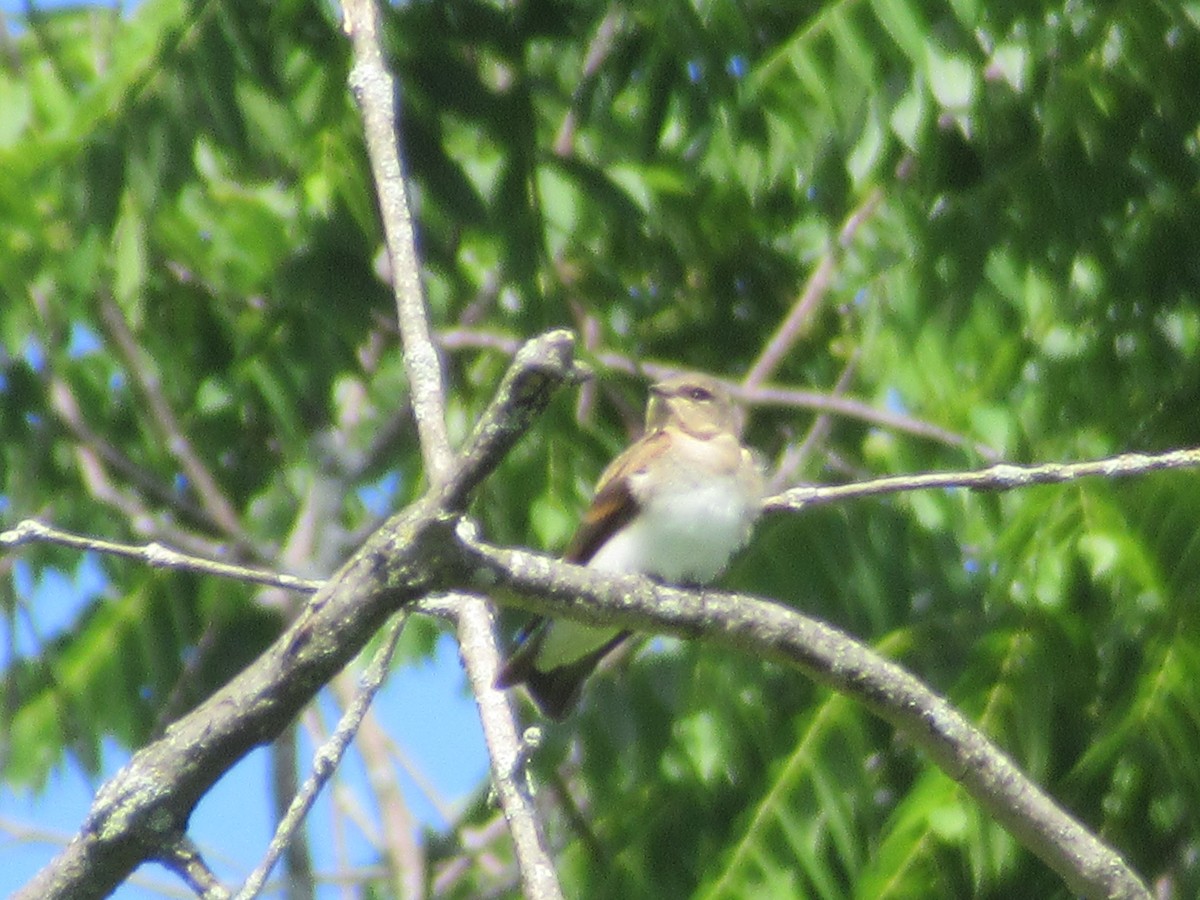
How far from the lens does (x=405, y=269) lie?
255 centimetres

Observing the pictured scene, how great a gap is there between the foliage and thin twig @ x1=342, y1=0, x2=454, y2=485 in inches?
43.8

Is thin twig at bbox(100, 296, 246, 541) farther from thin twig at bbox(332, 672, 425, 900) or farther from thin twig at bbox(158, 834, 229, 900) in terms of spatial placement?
thin twig at bbox(158, 834, 229, 900)

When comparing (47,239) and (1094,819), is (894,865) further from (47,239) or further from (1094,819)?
(47,239)

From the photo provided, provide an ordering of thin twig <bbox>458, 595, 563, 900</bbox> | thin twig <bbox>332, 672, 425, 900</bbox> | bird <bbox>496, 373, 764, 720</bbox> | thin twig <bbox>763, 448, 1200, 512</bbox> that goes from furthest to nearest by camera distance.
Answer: thin twig <bbox>332, 672, 425, 900</bbox>, bird <bbox>496, 373, 764, 720</bbox>, thin twig <bbox>458, 595, 563, 900</bbox>, thin twig <bbox>763, 448, 1200, 512</bbox>

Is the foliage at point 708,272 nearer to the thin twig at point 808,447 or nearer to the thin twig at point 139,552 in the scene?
the thin twig at point 808,447

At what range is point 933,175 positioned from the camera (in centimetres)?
423

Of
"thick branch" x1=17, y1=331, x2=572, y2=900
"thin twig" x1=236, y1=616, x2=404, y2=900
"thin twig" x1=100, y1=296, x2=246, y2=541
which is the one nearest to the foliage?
"thin twig" x1=100, y1=296, x2=246, y2=541

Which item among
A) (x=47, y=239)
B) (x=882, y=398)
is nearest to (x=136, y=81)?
(x=47, y=239)

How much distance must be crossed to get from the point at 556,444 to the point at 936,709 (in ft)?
7.19

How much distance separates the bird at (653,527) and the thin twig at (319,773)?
5.82 feet

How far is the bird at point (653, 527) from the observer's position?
4234 mm

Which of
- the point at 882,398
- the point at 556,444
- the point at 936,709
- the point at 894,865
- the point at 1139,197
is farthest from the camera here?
the point at 882,398

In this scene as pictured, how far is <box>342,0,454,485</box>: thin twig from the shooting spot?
2.56m

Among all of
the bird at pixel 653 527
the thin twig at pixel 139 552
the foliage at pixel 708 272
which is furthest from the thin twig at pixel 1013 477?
the bird at pixel 653 527
